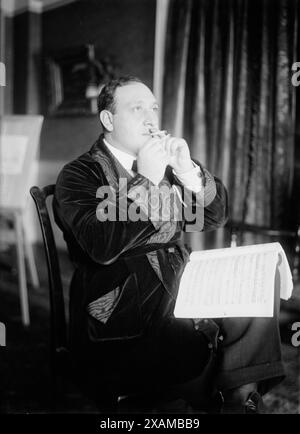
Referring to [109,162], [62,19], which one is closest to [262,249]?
[109,162]

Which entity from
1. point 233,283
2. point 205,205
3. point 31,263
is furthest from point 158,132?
point 31,263

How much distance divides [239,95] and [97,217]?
3.40 ft

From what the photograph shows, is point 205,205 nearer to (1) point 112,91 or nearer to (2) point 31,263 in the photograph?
(1) point 112,91

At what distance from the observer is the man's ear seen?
3.16 ft

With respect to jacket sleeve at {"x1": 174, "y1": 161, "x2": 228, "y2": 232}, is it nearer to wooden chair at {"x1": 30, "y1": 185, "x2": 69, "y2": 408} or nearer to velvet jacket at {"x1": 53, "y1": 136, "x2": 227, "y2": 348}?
velvet jacket at {"x1": 53, "y1": 136, "x2": 227, "y2": 348}

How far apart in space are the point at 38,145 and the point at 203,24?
0.93 m

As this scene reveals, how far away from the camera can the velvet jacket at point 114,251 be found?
33.2 inches

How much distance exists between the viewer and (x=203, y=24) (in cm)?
178

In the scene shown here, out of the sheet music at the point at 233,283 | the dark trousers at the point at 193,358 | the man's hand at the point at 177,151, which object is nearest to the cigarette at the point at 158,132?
the man's hand at the point at 177,151

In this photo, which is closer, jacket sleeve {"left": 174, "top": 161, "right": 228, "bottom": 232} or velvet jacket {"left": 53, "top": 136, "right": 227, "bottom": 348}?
velvet jacket {"left": 53, "top": 136, "right": 227, "bottom": 348}

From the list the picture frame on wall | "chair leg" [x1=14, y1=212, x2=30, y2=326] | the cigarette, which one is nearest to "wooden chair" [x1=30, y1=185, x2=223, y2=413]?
the cigarette

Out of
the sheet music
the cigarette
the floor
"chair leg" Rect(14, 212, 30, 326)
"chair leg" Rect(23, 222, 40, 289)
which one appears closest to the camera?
the sheet music

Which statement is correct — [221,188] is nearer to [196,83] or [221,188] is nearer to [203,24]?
[196,83]

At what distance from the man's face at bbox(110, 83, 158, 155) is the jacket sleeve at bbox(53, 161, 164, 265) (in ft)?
Answer: 0.44
